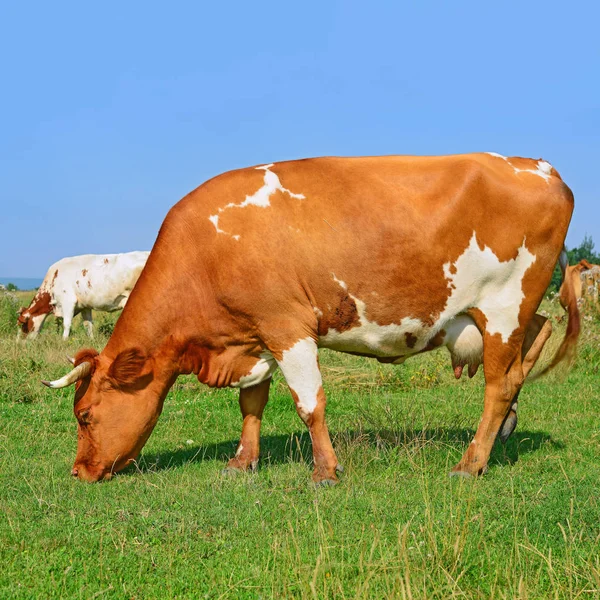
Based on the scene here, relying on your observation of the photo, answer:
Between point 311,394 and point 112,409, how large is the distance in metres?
1.70

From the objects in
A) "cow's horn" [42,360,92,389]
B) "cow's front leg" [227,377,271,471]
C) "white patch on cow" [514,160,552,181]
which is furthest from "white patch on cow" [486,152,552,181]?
"cow's horn" [42,360,92,389]

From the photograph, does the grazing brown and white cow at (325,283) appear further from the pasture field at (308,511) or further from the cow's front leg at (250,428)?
the pasture field at (308,511)

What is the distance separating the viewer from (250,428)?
7.20 metres

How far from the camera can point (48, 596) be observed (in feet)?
13.8

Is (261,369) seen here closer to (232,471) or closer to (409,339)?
(232,471)

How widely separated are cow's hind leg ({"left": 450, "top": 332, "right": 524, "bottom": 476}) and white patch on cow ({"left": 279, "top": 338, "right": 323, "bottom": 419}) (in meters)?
1.35

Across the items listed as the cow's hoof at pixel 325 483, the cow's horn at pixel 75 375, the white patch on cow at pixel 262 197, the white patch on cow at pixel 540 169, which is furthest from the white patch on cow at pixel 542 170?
the cow's horn at pixel 75 375

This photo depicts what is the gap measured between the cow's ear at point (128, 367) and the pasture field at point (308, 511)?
2.67 feet

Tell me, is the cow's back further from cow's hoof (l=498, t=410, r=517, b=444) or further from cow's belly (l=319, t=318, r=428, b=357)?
cow's hoof (l=498, t=410, r=517, b=444)

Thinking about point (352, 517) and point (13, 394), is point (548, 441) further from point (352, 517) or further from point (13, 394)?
point (13, 394)

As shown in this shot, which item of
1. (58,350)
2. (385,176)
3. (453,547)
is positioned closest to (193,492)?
(453,547)

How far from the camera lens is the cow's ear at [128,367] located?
6.66m

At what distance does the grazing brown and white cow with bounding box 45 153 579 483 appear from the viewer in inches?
251

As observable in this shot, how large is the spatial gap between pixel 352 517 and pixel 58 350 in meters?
9.85
